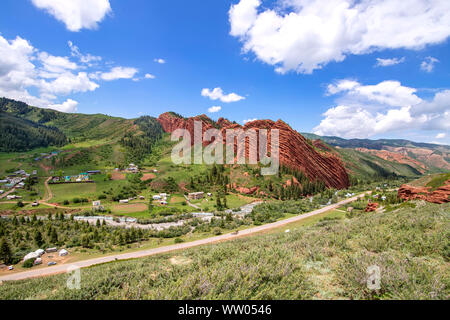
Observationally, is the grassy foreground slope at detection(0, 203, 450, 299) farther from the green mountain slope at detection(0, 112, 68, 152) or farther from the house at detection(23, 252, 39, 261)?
the green mountain slope at detection(0, 112, 68, 152)

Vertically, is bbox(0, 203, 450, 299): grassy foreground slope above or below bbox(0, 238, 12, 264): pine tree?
above

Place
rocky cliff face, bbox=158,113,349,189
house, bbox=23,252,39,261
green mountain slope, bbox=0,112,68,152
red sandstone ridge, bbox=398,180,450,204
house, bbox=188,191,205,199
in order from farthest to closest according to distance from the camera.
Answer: green mountain slope, bbox=0,112,68,152
rocky cliff face, bbox=158,113,349,189
house, bbox=188,191,205,199
red sandstone ridge, bbox=398,180,450,204
house, bbox=23,252,39,261

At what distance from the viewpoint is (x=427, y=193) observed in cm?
3753

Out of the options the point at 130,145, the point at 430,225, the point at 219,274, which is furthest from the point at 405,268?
the point at 130,145

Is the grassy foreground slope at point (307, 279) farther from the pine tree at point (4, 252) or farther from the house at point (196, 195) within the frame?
the house at point (196, 195)

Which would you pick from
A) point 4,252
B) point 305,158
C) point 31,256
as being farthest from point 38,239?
point 305,158

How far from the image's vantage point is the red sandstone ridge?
30.0 meters

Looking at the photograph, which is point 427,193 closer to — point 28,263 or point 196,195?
point 196,195

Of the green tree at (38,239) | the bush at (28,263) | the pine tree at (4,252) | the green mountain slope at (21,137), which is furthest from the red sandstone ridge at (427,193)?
the green mountain slope at (21,137)

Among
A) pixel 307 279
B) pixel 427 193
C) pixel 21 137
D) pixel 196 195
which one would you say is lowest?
pixel 196 195

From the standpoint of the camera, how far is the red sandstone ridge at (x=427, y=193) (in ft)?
98.5

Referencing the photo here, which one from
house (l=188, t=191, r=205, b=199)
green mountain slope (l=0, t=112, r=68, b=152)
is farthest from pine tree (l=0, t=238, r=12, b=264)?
green mountain slope (l=0, t=112, r=68, b=152)

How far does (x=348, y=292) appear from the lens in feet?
17.7
